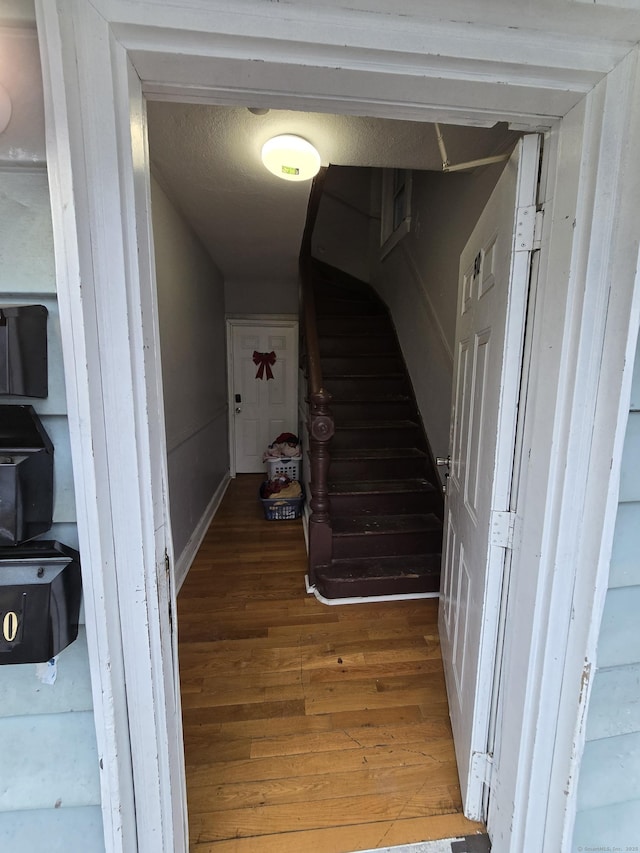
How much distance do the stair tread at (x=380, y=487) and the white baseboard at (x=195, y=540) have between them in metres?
1.04

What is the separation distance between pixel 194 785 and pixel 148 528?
1122mm

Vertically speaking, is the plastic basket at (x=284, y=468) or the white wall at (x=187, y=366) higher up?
the white wall at (x=187, y=366)

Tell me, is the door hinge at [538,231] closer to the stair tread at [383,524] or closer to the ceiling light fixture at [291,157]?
the ceiling light fixture at [291,157]

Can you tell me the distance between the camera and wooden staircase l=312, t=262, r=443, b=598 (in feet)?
7.29

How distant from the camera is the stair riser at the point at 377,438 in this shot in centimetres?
294

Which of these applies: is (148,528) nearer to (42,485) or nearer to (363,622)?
(42,485)

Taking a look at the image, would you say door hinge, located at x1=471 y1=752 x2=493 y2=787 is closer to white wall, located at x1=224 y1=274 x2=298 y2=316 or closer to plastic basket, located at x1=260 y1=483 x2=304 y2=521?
plastic basket, located at x1=260 y1=483 x2=304 y2=521

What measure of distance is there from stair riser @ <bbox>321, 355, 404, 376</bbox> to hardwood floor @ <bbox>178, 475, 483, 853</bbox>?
189 centimetres

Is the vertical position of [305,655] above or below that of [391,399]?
below

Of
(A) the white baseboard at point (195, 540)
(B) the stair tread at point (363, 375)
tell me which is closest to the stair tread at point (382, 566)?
(A) the white baseboard at point (195, 540)

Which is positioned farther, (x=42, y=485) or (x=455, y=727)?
(x=455, y=727)

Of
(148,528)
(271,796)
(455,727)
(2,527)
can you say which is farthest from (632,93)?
(271,796)

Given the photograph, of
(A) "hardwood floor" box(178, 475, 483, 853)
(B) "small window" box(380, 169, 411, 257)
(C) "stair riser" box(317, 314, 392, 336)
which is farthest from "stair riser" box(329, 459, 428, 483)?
(B) "small window" box(380, 169, 411, 257)

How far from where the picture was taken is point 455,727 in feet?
4.28
